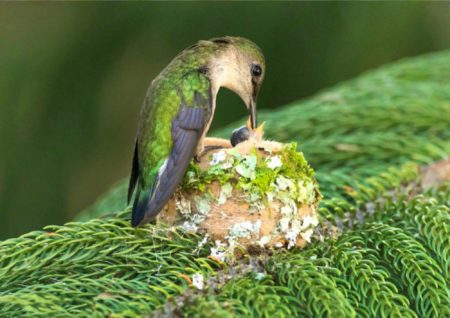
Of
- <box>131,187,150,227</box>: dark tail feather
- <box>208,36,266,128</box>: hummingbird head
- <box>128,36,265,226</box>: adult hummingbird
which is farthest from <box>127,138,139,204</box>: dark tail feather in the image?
<box>208,36,266,128</box>: hummingbird head

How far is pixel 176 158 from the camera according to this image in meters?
3.14

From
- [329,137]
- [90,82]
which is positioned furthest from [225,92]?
[329,137]

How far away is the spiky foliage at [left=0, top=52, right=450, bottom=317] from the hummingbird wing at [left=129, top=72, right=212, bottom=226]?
0.10 m

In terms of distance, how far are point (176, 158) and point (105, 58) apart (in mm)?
3253

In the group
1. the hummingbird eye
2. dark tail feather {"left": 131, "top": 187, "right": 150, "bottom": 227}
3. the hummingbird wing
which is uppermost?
the hummingbird eye

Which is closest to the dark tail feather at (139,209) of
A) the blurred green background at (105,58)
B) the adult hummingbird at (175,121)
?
the adult hummingbird at (175,121)

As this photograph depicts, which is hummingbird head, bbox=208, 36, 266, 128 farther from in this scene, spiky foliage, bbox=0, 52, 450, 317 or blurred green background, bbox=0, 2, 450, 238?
blurred green background, bbox=0, 2, 450, 238

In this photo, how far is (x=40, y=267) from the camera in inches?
102

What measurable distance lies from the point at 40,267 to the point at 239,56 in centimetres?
172

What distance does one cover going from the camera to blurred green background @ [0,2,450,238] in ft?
19.8

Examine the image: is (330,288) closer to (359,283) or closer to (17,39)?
(359,283)

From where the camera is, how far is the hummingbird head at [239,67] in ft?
12.3

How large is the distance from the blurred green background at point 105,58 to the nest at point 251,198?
3.17 m

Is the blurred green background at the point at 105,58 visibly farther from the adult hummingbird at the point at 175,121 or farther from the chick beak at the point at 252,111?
the adult hummingbird at the point at 175,121
